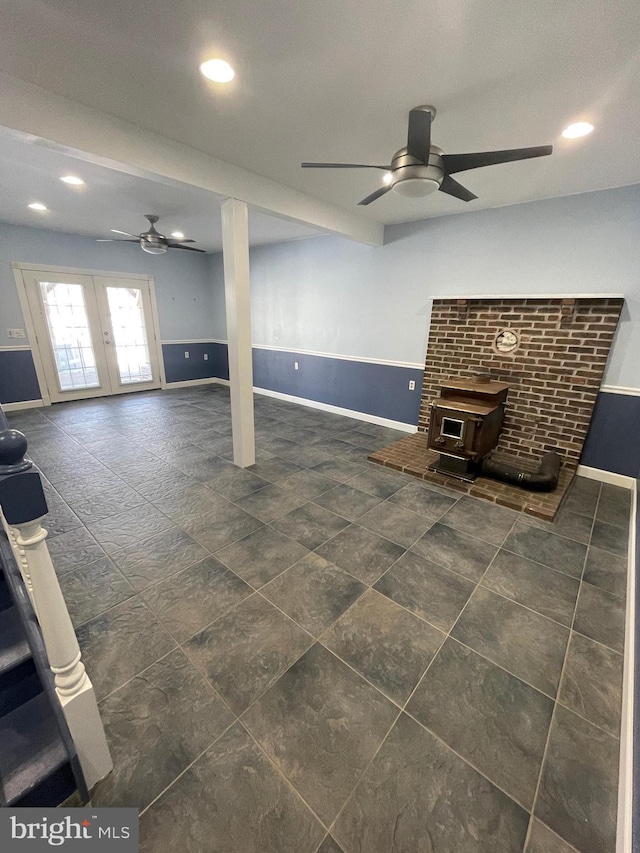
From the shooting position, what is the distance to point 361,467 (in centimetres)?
342

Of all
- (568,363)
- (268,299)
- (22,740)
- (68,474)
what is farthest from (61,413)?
(568,363)

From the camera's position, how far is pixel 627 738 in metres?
1.20

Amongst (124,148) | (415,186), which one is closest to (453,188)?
(415,186)

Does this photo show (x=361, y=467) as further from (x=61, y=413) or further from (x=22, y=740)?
(x=61, y=413)

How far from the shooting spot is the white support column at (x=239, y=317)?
282cm

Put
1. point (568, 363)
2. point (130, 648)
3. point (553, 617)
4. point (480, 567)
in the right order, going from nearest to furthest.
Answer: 1. point (130, 648)
2. point (553, 617)
3. point (480, 567)
4. point (568, 363)

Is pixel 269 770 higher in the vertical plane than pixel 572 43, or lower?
lower

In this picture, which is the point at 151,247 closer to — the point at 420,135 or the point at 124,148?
the point at 124,148

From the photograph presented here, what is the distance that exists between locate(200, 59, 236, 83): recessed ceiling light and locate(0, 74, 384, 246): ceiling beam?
78 cm

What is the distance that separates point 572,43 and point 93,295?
6.45 metres

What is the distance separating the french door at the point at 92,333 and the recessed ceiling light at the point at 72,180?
8.77 feet

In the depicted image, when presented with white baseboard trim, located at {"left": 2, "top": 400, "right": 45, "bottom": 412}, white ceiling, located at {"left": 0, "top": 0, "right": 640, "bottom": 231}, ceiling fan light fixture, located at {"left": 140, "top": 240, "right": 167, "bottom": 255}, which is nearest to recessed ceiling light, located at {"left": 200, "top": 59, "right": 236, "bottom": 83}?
white ceiling, located at {"left": 0, "top": 0, "right": 640, "bottom": 231}

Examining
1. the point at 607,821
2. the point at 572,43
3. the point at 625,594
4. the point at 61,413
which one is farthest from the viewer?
the point at 61,413

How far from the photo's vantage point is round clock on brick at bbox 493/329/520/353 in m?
3.39
